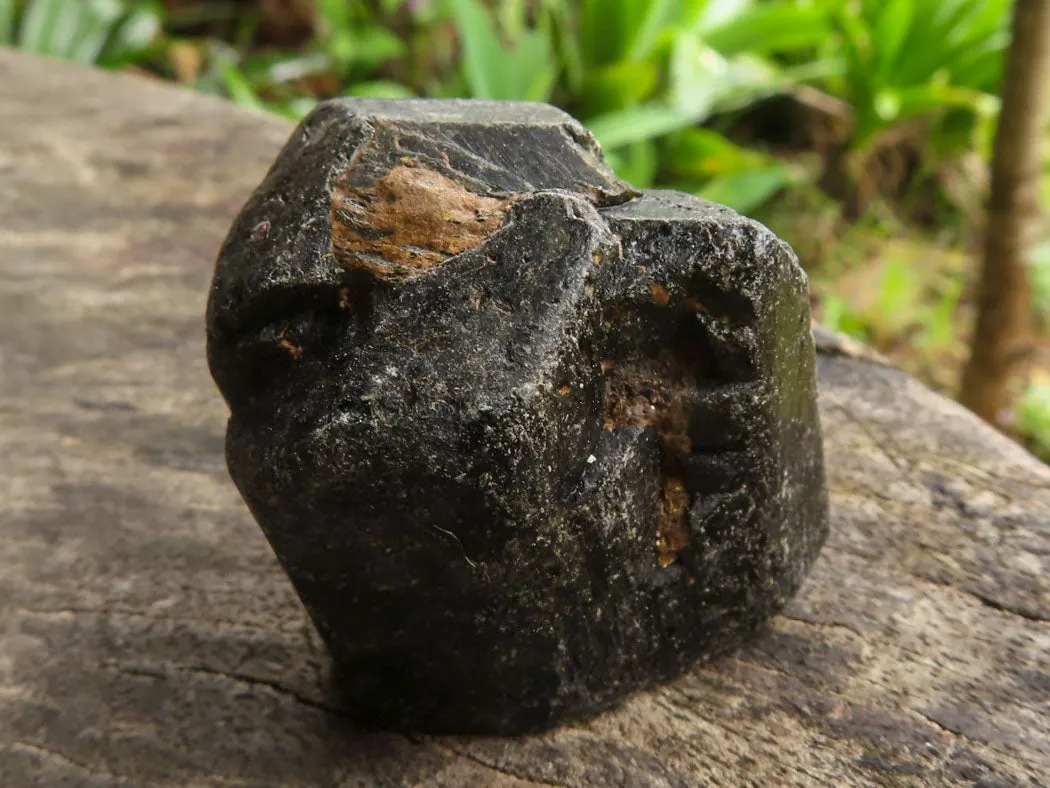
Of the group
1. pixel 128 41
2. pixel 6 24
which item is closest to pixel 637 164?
pixel 128 41

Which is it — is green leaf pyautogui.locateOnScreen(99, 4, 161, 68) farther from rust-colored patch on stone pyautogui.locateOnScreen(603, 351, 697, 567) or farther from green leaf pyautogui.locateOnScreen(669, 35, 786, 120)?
rust-colored patch on stone pyautogui.locateOnScreen(603, 351, 697, 567)

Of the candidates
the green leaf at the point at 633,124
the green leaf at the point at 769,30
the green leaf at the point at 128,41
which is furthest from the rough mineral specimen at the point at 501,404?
the green leaf at the point at 128,41

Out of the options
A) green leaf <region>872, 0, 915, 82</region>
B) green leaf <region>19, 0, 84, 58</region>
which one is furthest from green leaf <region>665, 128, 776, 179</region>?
green leaf <region>19, 0, 84, 58</region>

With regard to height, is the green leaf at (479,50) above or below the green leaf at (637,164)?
above

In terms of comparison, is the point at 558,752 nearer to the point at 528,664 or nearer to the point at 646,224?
the point at 528,664

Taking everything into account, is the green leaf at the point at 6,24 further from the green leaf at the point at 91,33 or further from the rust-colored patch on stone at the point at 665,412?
the rust-colored patch on stone at the point at 665,412

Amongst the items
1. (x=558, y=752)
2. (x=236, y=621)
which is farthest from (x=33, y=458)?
(x=558, y=752)
